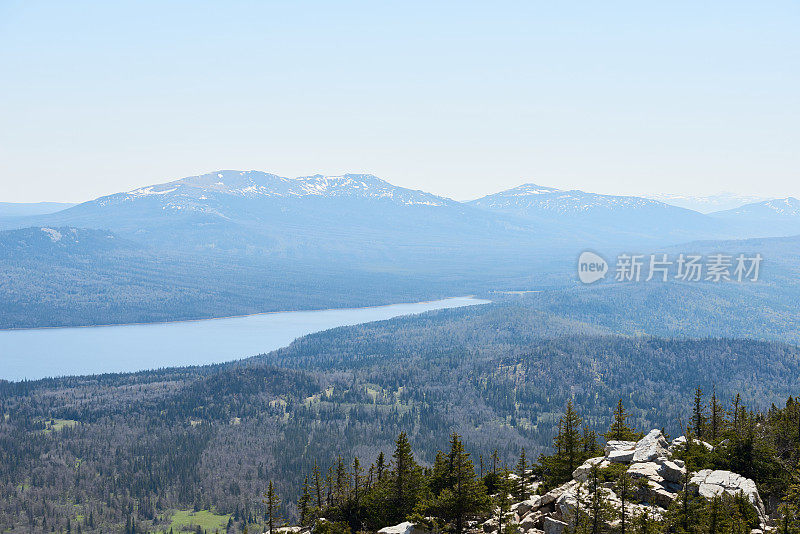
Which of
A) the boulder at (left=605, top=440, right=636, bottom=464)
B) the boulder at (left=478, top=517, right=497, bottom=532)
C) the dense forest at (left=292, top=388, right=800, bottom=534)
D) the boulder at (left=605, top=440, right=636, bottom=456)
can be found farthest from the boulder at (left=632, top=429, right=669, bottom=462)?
the boulder at (left=478, top=517, right=497, bottom=532)

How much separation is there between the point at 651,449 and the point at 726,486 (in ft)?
21.0

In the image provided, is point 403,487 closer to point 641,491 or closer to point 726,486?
point 641,491

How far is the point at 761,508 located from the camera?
129ft

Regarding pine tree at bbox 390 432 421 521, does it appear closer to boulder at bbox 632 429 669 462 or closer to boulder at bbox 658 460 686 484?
boulder at bbox 632 429 669 462

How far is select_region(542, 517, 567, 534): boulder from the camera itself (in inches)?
1561

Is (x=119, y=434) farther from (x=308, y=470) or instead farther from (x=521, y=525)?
(x=521, y=525)

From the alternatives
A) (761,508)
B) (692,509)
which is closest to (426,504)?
(692,509)

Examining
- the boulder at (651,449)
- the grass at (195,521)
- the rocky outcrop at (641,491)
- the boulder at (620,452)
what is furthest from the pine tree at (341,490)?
the grass at (195,521)

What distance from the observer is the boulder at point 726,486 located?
38.8m

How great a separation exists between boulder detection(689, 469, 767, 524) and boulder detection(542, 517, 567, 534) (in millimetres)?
9086

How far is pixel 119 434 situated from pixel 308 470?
7062 centimetres

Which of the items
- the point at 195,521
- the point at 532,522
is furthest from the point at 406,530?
the point at 195,521

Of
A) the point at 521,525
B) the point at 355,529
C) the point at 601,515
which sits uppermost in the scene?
the point at 601,515

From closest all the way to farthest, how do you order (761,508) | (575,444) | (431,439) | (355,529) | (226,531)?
(761,508) → (355,529) → (575,444) → (226,531) → (431,439)
